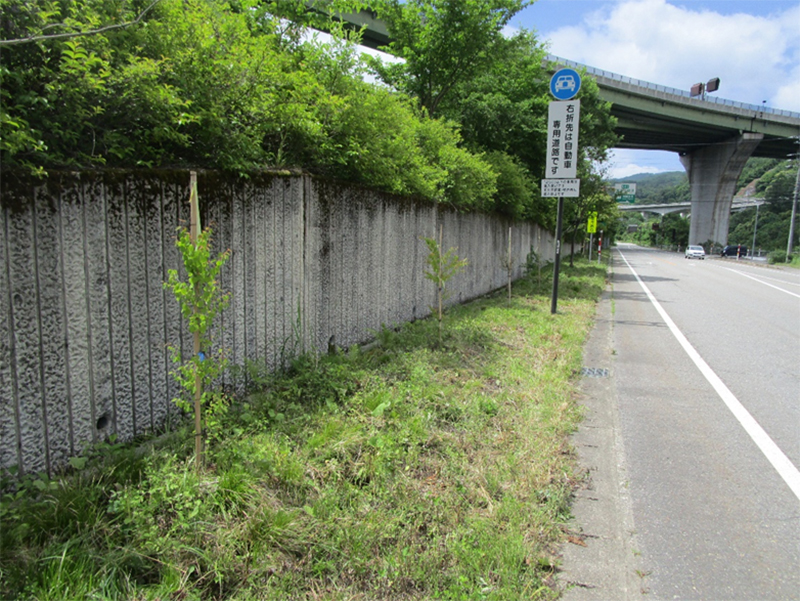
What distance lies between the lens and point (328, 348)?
5.55 m

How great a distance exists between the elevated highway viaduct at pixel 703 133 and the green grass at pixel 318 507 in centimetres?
2981

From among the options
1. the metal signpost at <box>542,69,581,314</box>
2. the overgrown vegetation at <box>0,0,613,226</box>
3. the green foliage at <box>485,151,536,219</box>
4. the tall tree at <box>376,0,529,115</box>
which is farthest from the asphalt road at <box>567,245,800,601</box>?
the tall tree at <box>376,0,529,115</box>

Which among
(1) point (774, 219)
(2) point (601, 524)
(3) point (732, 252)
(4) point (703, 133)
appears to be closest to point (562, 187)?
(2) point (601, 524)

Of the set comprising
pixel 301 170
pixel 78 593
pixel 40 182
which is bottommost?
pixel 78 593

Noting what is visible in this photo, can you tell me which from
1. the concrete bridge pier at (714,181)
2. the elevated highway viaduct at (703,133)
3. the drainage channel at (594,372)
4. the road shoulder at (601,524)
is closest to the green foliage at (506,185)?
the drainage channel at (594,372)

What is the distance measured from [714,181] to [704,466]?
5478cm

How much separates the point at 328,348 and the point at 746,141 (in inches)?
2008

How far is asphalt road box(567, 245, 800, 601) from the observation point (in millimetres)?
2684

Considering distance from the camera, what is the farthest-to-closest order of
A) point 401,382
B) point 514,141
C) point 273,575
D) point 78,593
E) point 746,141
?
point 746,141 → point 514,141 → point 401,382 → point 273,575 → point 78,593

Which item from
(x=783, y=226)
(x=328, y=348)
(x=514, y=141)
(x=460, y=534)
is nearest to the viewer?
(x=460, y=534)

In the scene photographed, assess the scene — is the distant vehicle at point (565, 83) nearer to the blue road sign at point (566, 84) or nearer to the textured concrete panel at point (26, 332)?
the blue road sign at point (566, 84)

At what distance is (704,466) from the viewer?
12.8 feet

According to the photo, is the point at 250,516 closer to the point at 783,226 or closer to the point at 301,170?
the point at 301,170

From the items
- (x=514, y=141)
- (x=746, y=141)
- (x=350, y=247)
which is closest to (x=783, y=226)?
(x=746, y=141)
